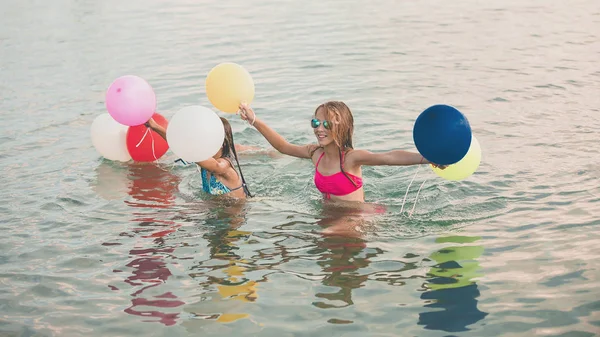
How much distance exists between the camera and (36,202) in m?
8.65

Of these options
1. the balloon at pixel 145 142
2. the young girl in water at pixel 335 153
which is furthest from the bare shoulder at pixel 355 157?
the balloon at pixel 145 142

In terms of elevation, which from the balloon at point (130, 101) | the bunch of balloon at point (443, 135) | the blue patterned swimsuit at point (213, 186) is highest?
the balloon at point (130, 101)

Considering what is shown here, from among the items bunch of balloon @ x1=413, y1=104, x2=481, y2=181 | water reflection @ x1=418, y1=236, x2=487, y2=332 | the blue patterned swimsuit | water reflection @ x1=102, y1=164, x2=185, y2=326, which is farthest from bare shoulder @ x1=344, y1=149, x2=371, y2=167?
water reflection @ x1=102, y1=164, x2=185, y2=326

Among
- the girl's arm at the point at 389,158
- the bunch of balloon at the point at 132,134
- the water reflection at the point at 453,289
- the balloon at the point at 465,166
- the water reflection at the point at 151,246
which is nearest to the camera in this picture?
the water reflection at the point at 453,289

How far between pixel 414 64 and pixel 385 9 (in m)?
7.05

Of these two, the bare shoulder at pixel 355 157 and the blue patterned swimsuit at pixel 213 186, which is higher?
the bare shoulder at pixel 355 157

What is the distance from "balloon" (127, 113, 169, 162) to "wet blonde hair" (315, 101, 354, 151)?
285cm

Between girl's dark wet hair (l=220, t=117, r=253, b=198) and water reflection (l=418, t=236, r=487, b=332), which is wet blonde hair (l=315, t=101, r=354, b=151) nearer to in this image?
girl's dark wet hair (l=220, t=117, r=253, b=198)

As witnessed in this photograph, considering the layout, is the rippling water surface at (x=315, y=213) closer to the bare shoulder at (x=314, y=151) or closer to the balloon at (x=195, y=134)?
the bare shoulder at (x=314, y=151)

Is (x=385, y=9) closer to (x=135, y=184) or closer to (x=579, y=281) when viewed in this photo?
(x=135, y=184)

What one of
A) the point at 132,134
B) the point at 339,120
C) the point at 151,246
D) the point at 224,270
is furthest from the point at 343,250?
the point at 132,134

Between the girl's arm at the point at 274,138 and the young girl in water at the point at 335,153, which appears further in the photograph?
the girl's arm at the point at 274,138

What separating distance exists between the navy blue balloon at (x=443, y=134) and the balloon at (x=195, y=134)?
2.07 metres

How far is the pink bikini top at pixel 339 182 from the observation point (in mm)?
7680
